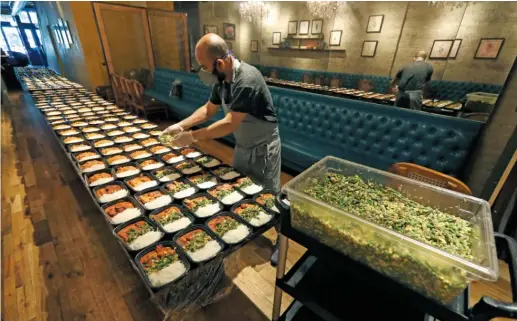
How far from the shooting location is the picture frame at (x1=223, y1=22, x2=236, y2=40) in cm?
839

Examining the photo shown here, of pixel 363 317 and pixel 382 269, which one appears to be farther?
pixel 363 317

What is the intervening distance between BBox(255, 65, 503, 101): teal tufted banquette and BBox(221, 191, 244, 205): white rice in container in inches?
140

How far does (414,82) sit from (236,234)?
410 cm

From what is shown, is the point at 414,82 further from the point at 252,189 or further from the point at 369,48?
the point at 252,189

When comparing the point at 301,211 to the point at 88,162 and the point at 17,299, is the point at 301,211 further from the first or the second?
the point at 17,299

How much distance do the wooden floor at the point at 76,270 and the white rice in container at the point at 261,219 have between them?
0.58m

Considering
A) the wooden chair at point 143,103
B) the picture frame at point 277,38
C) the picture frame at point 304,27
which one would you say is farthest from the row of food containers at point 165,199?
the picture frame at point 277,38

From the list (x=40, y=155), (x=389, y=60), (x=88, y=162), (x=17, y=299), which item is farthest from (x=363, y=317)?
(x=389, y=60)

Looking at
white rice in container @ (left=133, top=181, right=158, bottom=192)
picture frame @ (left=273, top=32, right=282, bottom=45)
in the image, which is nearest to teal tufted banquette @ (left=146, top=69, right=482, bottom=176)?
white rice in container @ (left=133, top=181, right=158, bottom=192)

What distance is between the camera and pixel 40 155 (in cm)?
365

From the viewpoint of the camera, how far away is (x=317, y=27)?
713cm

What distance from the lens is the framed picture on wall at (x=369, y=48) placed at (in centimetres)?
612

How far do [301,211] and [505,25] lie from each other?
19.8 feet

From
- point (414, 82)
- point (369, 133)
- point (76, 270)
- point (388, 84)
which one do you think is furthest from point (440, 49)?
point (76, 270)
